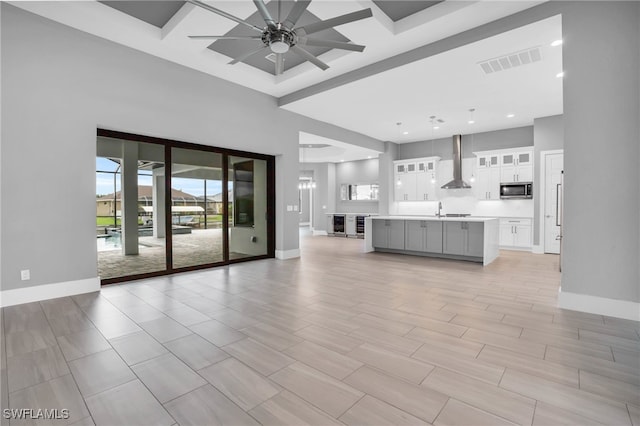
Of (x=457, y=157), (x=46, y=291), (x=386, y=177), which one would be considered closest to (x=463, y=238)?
(x=457, y=157)

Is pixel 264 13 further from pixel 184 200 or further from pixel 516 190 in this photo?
pixel 516 190

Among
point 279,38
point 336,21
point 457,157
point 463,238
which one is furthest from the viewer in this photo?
point 457,157

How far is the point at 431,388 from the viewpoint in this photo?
6.08ft

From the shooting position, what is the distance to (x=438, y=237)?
659 cm

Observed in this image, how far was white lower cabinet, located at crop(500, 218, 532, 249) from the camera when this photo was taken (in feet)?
25.5

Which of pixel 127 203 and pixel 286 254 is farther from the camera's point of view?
pixel 127 203

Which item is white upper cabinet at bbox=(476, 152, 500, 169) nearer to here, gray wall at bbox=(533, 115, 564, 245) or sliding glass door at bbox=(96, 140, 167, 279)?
gray wall at bbox=(533, 115, 564, 245)

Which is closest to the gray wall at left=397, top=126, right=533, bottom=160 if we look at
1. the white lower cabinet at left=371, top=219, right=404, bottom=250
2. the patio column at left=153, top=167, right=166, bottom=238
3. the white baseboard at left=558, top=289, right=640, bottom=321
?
the white lower cabinet at left=371, top=219, right=404, bottom=250

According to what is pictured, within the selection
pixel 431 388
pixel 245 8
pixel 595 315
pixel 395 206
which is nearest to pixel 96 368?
pixel 431 388

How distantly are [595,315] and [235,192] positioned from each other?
20.4 ft

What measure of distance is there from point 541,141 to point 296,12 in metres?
7.39

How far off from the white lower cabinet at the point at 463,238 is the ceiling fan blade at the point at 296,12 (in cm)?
514

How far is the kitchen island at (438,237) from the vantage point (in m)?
6.05

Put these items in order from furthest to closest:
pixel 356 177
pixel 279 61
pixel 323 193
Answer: pixel 323 193 → pixel 356 177 → pixel 279 61
